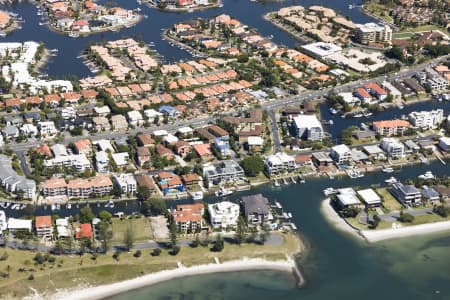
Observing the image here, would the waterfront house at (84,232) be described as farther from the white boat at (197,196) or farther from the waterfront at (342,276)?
the white boat at (197,196)

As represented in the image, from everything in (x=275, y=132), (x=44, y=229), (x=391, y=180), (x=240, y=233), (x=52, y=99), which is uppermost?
(x=240, y=233)

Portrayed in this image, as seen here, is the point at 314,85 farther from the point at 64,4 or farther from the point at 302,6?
the point at 64,4

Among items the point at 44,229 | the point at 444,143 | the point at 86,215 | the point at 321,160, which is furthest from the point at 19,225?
the point at 444,143

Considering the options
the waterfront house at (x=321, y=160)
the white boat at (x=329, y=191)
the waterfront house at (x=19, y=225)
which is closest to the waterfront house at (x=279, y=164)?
the waterfront house at (x=321, y=160)

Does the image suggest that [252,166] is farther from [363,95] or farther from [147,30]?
[147,30]

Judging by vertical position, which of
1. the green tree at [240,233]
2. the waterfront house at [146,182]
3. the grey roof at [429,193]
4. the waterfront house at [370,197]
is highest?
the grey roof at [429,193]

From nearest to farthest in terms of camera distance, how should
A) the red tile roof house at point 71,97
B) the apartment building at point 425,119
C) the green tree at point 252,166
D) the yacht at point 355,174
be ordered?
the green tree at point 252,166 < the yacht at point 355,174 < the apartment building at point 425,119 < the red tile roof house at point 71,97

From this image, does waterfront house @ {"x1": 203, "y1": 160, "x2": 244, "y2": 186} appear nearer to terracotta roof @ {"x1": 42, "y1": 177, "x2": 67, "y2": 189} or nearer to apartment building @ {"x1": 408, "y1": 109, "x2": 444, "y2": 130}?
terracotta roof @ {"x1": 42, "y1": 177, "x2": 67, "y2": 189}
